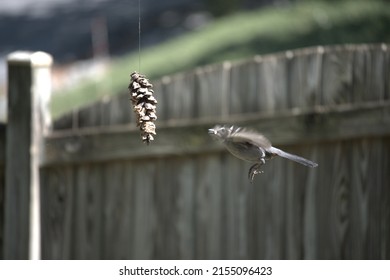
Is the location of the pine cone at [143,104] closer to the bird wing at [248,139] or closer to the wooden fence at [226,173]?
the bird wing at [248,139]

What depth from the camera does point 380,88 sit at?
4.37 m

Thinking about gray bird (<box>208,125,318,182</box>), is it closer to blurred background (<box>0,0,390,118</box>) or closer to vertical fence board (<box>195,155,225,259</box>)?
vertical fence board (<box>195,155,225,259</box>)

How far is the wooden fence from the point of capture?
4402mm

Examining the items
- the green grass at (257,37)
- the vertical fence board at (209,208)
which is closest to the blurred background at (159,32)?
the green grass at (257,37)

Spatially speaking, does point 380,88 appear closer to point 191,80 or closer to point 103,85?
point 191,80

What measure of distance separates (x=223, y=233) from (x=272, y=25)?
372 centimetres

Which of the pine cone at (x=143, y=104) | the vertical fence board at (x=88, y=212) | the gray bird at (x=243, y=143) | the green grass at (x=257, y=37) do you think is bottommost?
the vertical fence board at (x=88, y=212)

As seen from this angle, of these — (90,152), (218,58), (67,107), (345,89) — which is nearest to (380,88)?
(345,89)

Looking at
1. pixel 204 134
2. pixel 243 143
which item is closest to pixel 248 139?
pixel 243 143

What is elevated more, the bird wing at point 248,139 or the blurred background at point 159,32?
the blurred background at point 159,32

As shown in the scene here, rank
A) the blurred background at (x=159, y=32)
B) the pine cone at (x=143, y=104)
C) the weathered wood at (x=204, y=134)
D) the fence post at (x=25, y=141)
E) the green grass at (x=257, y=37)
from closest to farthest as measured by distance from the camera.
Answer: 1. the pine cone at (x=143, y=104)
2. the weathered wood at (x=204, y=134)
3. the fence post at (x=25, y=141)
4. the green grass at (x=257, y=37)
5. the blurred background at (x=159, y=32)

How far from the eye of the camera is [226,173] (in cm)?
455

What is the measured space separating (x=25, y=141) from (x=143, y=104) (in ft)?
6.41

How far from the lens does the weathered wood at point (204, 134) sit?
170 inches
